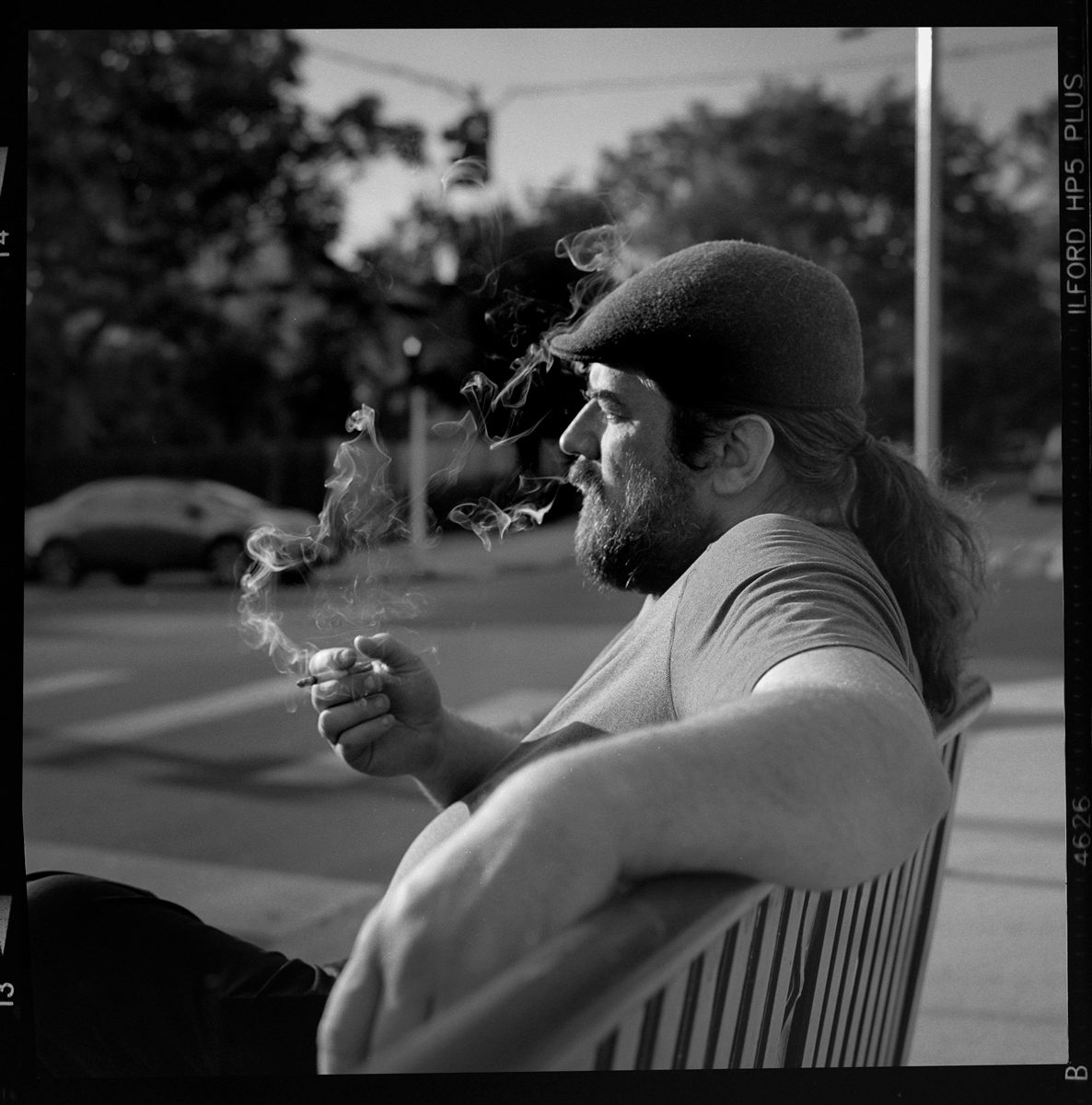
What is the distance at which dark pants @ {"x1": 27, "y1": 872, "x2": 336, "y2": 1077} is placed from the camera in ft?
5.69

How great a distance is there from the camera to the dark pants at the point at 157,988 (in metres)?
1.73

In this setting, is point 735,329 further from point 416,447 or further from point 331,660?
point 416,447

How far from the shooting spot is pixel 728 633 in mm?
1238

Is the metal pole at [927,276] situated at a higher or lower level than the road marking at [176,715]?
higher

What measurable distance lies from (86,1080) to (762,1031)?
39.8 inches

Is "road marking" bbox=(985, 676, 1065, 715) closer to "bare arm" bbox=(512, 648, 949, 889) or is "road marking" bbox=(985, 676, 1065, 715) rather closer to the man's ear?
the man's ear

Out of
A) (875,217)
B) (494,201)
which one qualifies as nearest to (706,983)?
(494,201)

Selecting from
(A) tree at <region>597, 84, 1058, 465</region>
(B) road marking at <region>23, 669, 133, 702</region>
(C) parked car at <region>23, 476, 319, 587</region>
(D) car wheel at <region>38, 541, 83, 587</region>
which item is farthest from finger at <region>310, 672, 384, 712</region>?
(B) road marking at <region>23, 669, 133, 702</region>

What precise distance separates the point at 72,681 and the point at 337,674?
6775 millimetres

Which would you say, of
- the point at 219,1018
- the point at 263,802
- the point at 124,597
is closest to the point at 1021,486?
the point at 219,1018

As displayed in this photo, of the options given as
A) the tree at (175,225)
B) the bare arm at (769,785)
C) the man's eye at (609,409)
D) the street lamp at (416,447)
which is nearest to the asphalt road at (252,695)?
the street lamp at (416,447)

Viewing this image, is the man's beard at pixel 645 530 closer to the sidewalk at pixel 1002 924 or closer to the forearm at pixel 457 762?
the forearm at pixel 457 762

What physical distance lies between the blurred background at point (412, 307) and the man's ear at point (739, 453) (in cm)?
45

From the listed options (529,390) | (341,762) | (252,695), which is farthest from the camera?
(252,695)
